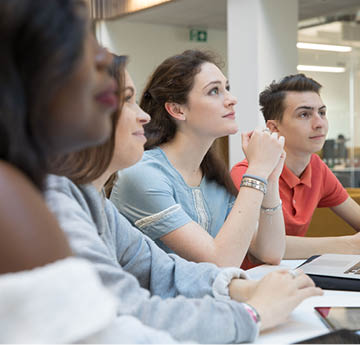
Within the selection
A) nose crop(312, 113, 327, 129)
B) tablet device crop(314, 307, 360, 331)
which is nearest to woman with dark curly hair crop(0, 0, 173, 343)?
tablet device crop(314, 307, 360, 331)

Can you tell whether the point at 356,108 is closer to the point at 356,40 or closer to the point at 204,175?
the point at 356,40

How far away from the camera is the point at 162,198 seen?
69.1 inches

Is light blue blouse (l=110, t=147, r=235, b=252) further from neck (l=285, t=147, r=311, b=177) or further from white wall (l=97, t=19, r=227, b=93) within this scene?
white wall (l=97, t=19, r=227, b=93)

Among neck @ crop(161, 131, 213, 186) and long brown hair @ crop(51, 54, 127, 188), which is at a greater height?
long brown hair @ crop(51, 54, 127, 188)

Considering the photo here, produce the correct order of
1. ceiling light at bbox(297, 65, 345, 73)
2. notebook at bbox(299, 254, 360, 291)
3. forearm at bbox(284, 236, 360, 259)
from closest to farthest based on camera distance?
notebook at bbox(299, 254, 360, 291)
forearm at bbox(284, 236, 360, 259)
ceiling light at bbox(297, 65, 345, 73)

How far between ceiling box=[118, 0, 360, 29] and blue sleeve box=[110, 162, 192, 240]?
4.92 meters

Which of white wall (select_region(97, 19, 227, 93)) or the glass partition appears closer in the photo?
the glass partition

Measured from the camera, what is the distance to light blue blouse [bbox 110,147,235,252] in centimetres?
170

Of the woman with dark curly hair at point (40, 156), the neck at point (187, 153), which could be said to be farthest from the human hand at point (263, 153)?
the woman with dark curly hair at point (40, 156)

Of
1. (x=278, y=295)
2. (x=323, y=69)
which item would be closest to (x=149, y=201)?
(x=278, y=295)

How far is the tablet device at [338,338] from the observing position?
833 millimetres

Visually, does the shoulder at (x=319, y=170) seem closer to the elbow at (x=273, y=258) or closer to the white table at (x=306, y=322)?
the elbow at (x=273, y=258)

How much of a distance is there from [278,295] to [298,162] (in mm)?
1605

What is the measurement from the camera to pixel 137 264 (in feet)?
4.27
